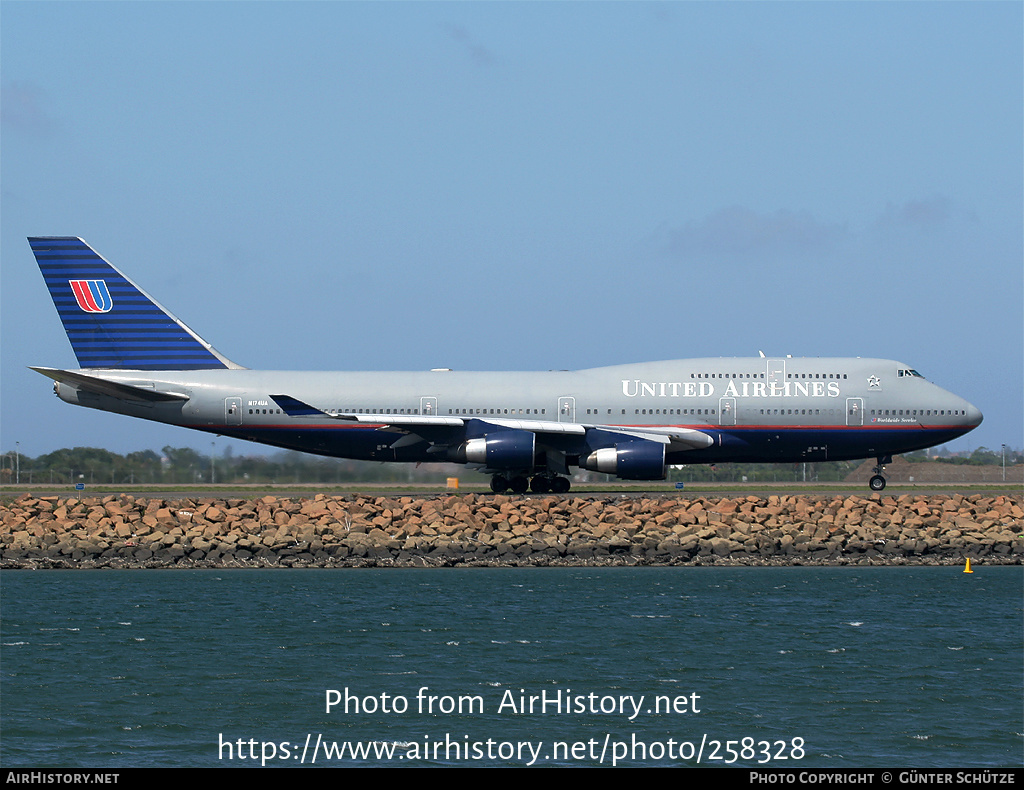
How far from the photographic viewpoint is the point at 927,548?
33.8 m

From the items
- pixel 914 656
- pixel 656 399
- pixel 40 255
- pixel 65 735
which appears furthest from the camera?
pixel 40 255

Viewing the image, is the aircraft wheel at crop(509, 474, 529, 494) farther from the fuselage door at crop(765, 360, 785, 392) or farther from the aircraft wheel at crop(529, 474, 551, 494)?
the fuselage door at crop(765, 360, 785, 392)

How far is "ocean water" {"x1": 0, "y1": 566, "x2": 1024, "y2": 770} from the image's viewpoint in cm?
1767

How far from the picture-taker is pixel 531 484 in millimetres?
42875

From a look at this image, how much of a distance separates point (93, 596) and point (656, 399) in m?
19.6

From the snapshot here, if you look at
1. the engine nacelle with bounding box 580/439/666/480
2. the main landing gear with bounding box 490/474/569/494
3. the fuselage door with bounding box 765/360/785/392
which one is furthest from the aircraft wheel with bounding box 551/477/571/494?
the fuselage door with bounding box 765/360/785/392

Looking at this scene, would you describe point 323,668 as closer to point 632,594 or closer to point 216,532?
point 632,594

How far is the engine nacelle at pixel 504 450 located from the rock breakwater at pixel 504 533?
2.07 meters

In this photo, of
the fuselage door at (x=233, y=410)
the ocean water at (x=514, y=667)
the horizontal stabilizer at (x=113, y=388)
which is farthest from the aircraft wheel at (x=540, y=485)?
the horizontal stabilizer at (x=113, y=388)

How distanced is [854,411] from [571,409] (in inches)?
369

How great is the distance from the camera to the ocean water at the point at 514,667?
17.7 m

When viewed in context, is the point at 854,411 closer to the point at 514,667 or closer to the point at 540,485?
the point at 540,485

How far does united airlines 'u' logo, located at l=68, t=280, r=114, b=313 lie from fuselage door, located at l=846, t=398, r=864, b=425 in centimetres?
2591
